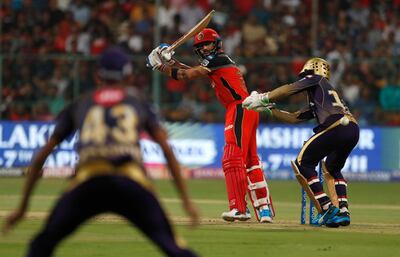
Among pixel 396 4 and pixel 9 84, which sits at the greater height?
pixel 396 4

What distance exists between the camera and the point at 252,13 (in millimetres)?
27156

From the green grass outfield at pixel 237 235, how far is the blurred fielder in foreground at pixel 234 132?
0.95 feet

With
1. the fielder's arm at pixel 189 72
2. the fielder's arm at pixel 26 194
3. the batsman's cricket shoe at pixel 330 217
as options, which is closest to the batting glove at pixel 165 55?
the fielder's arm at pixel 189 72

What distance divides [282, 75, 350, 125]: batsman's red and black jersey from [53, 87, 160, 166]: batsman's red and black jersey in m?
6.48

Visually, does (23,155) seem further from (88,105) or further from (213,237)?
(88,105)

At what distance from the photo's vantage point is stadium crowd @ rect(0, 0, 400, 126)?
2473 cm

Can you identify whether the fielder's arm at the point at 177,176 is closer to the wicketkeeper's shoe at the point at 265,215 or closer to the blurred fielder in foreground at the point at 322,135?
the blurred fielder in foreground at the point at 322,135

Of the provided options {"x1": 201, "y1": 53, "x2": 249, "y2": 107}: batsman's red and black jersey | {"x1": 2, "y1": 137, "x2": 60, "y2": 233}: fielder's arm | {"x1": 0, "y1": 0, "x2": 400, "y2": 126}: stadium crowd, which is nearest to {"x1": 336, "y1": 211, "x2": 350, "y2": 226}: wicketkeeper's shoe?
{"x1": 201, "y1": 53, "x2": 249, "y2": 107}: batsman's red and black jersey

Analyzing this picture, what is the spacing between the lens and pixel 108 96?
773 centimetres

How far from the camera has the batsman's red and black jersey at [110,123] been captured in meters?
7.49

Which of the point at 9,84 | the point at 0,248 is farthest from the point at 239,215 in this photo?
the point at 9,84

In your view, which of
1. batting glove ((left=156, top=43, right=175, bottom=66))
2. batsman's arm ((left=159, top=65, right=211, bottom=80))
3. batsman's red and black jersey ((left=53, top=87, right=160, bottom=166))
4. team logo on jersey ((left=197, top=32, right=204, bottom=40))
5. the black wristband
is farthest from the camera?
batting glove ((left=156, top=43, right=175, bottom=66))

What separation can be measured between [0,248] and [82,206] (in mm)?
4331

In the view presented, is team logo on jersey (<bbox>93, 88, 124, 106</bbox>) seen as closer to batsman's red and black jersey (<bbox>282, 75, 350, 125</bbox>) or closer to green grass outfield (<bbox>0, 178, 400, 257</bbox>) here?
green grass outfield (<bbox>0, 178, 400, 257</bbox>)
